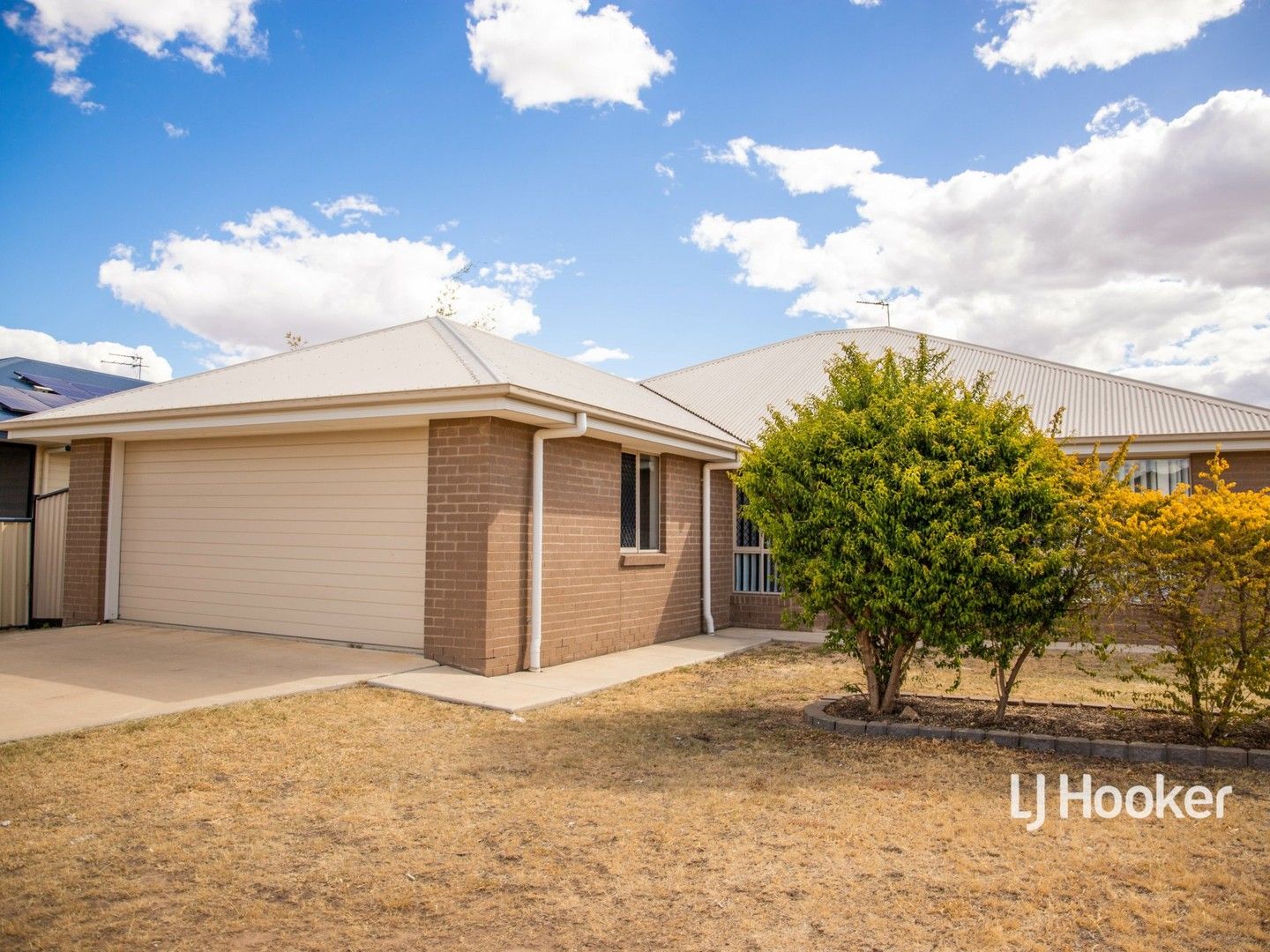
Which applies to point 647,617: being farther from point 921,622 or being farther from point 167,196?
point 167,196

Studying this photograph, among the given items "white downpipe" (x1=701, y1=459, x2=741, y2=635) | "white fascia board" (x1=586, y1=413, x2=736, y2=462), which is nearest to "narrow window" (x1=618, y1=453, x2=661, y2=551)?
"white fascia board" (x1=586, y1=413, x2=736, y2=462)

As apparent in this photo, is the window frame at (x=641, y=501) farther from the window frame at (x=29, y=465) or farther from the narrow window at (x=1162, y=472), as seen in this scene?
the window frame at (x=29, y=465)

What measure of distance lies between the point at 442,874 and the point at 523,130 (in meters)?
14.6

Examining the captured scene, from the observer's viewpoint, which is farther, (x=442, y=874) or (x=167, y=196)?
(x=167, y=196)

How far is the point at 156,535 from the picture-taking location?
1219 cm

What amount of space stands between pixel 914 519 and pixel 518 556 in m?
4.31

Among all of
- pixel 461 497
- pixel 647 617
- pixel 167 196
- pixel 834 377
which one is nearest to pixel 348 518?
pixel 461 497

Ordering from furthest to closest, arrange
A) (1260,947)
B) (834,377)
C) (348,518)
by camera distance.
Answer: (348,518) < (834,377) < (1260,947)

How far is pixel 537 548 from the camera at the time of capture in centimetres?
961

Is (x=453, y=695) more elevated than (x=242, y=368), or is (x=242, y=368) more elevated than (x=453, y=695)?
(x=242, y=368)

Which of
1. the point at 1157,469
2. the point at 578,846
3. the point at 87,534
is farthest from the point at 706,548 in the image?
the point at 578,846

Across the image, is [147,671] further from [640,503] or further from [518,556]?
[640,503]

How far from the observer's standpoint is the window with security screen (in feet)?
49.1

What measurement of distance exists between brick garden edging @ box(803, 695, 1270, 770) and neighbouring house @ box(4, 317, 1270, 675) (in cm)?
381
